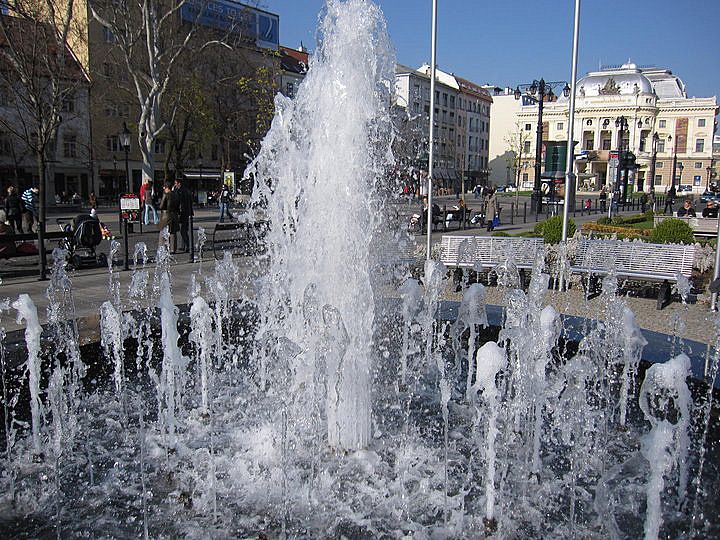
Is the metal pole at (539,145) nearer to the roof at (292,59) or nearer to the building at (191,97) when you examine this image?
the building at (191,97)

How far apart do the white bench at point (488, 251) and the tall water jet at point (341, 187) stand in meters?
5.31

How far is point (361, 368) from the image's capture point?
454cm

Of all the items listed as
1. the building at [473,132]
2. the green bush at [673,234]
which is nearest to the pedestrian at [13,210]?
the green bush at [673,234]

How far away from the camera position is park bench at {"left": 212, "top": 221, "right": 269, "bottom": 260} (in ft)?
48.1

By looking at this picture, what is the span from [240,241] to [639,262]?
31.9 feet

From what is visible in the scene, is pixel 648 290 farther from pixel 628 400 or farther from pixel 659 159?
pixel 659 159

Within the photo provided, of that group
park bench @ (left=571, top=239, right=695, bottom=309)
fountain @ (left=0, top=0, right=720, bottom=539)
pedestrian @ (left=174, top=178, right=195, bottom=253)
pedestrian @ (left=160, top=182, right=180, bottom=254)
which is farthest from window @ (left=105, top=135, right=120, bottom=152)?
fountain @ (left=0, top=0, right=720, bottom=539)

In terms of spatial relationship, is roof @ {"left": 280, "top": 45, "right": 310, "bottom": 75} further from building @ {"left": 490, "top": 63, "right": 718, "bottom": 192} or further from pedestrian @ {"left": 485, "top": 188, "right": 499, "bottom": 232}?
pedestrian @ {"left": 485, "top": 188, "right": 499, "bottom": 232}

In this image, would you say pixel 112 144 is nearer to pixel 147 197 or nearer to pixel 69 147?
pixel 69 147

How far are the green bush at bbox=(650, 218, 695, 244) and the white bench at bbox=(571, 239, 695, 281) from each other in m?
3.01

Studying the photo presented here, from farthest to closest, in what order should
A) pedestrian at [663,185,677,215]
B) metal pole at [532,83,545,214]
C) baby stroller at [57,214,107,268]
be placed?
pedestrian at [663,185,677,215], metal pole at [532,83,545,214], baby stroller at [57,214,107,268]

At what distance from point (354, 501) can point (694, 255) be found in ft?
29.5

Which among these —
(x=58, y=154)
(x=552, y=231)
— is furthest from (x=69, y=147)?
(x=552, y=231)

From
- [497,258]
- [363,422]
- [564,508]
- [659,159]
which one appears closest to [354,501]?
[363,422]
